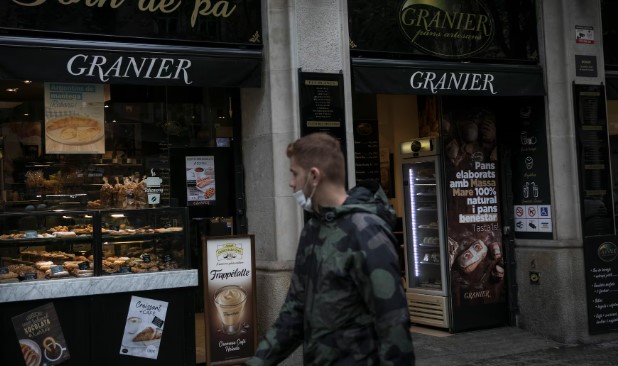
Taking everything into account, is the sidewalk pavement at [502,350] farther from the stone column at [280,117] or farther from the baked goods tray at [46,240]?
the baked goods tray at [46,240]

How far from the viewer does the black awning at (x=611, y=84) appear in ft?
33.3

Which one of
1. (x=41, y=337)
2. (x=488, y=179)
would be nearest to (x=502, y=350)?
(x=488, y=179)

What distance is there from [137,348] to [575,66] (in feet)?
21.4

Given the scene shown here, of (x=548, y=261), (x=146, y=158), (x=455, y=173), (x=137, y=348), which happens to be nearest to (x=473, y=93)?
(x=455, y=173)

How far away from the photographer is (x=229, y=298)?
790 cm

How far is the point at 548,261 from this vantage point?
9516 mm

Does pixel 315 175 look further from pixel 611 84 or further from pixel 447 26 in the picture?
pixel 611 84

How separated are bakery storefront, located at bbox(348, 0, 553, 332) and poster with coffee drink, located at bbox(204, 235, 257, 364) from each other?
2.91m

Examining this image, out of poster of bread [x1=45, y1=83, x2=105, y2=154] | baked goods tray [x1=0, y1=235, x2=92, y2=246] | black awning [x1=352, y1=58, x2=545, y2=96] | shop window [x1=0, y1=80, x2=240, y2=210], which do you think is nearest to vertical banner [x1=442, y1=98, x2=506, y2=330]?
black awning [x1=352, y1=58, x2=545, y2=96]

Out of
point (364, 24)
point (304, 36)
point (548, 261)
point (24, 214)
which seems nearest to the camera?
point (24, 214)

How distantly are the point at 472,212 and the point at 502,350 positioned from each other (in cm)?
196

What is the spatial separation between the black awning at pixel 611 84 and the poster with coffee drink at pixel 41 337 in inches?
301

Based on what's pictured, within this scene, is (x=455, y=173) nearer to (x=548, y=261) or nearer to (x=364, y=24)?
(x=548, y=261)

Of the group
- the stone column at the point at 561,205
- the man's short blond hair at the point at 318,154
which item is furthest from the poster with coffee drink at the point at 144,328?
the stone column at the point at 561,205
